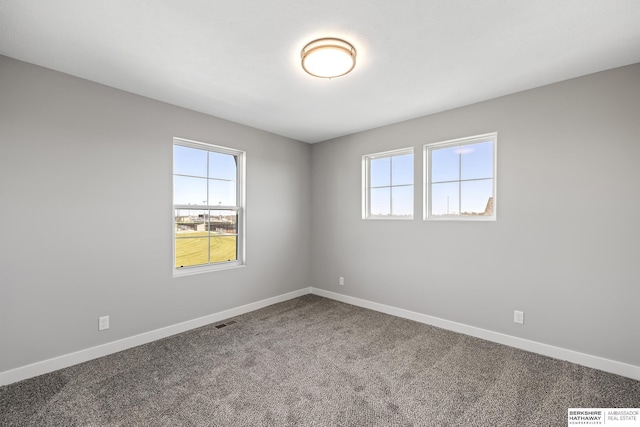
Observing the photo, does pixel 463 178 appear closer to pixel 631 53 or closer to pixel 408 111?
pixel 408 111

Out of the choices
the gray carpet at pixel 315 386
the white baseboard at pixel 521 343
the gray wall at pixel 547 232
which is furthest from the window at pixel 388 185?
the gray carpet at pixel 315 386

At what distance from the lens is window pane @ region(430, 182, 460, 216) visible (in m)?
3.37

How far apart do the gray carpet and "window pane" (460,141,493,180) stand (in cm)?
180

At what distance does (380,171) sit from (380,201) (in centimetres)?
44

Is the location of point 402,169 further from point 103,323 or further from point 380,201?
point 103,323

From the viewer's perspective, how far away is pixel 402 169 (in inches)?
152

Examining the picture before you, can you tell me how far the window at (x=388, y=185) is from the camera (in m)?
3.79

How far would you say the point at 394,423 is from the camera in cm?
181

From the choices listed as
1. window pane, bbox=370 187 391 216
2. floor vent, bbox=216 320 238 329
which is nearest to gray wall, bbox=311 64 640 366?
window pane, bbox=370 187 391 216

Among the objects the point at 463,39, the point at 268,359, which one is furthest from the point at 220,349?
the point at 463,39

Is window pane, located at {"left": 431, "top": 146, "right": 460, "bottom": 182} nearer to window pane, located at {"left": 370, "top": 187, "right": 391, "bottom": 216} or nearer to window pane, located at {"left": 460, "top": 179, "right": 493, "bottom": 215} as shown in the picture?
window pane, located at {"left": 460, "top": 179, "right": 493, "bottom": 215}

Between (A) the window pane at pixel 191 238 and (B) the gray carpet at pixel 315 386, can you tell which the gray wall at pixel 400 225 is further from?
(B) the gray carpet at pixel 315 386

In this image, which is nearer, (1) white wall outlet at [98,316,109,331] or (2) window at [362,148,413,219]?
(1) white wall outlet at [98,316,109,331]

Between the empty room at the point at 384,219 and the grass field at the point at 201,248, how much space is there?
0.09 feet
